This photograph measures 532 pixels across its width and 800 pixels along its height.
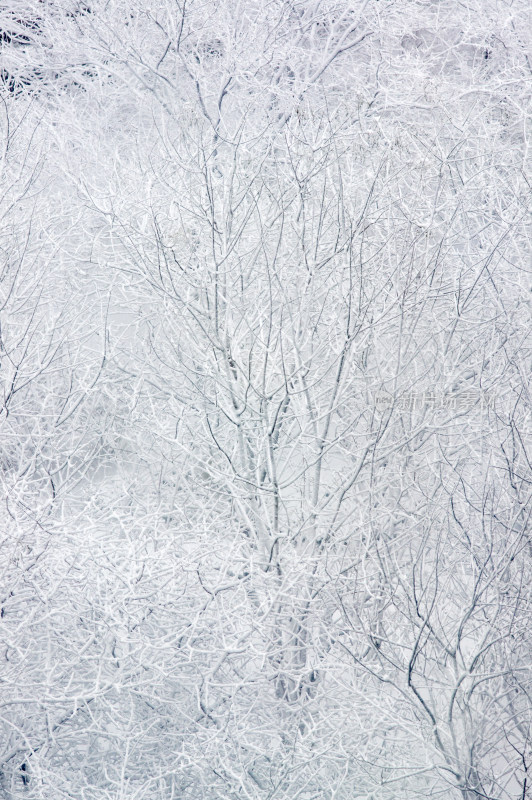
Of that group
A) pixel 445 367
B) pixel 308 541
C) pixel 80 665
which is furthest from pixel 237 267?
pixel 80 665

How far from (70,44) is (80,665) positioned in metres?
11.3

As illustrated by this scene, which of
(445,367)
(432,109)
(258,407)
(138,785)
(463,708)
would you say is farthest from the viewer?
(432,109)

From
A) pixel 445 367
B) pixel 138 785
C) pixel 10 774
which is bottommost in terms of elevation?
pixel 10 774

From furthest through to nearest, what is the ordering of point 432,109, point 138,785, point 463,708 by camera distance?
1. point 432,109
2. point 138,785
3. point 463,708

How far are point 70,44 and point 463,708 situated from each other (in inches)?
506

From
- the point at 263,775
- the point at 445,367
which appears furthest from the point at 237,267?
the point at 263,775

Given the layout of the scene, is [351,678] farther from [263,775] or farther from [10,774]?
[10,774]

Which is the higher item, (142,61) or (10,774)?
(142,61)

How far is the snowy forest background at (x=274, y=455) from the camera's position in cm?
623

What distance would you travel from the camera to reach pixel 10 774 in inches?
260

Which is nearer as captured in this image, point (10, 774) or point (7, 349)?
point (10, 774)

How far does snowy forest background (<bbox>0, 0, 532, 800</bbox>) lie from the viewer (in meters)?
6.23

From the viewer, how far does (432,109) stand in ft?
39.1

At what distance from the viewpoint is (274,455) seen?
26.0 feet
